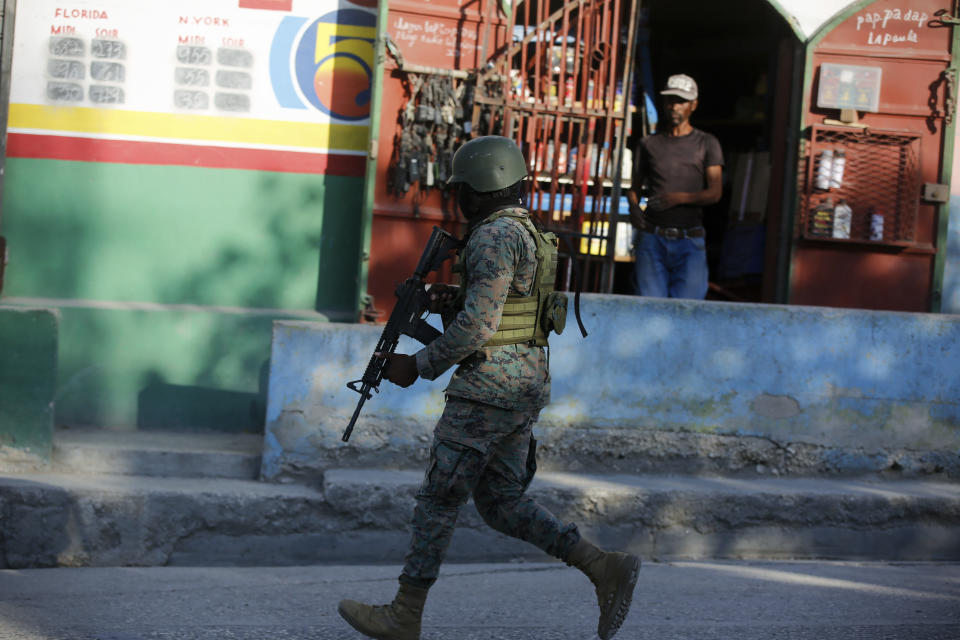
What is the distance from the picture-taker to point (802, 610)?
13.4ft

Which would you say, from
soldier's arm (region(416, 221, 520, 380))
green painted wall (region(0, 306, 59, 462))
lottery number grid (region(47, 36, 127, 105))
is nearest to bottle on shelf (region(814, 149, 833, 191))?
soldier's arm (region(416, 221, 520, 380))

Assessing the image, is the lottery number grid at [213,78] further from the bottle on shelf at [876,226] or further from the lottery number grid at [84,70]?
the bottle on shelf at [876,226]

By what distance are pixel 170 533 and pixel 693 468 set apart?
8.65 ft

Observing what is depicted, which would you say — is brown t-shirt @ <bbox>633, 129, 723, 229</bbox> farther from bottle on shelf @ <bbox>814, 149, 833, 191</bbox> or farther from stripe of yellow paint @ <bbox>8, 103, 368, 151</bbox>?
stripe of yellow paint @ <bbox>8, 103, 368, 151</bbox>

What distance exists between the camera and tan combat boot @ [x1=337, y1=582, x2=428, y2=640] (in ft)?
11.1

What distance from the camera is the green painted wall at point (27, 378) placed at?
4879 millimetres

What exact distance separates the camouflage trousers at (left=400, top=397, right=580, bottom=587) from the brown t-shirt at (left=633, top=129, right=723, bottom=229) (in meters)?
2.94

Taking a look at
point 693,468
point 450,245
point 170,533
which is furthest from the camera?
point 693,468

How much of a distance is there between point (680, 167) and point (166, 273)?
312 cm

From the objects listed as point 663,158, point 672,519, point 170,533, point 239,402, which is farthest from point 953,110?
point 170,533

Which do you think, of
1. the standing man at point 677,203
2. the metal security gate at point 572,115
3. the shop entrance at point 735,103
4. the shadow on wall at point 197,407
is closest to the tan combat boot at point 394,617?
the shadow on wall at point 197,407

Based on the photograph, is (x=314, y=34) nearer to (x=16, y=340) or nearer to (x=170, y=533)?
(x=16, y=340)

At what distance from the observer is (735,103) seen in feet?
26.5

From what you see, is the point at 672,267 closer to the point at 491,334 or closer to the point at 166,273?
the point at 166,273
